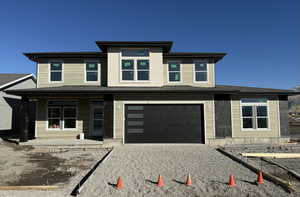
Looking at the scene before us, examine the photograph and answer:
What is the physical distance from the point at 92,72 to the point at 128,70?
3.15 metres

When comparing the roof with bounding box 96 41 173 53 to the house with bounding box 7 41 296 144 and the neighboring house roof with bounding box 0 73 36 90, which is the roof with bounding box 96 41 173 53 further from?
the neighboring house roof with bounding box 0 73 36 90

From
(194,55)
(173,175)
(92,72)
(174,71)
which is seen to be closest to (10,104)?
(92,72)

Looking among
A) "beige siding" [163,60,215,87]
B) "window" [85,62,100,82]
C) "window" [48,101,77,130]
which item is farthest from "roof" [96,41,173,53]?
"window" [48,101,77,130]

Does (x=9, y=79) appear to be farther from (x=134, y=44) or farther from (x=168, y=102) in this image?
(x=168, y=102)

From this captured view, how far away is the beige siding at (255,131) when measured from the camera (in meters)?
12.0

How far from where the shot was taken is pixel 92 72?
13742 millimetres

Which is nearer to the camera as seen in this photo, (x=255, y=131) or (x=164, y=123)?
(x=164, y=123)

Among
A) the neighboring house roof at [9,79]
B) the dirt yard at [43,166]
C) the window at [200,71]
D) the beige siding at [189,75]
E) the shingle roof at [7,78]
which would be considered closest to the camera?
the dirt yard at [43,166]

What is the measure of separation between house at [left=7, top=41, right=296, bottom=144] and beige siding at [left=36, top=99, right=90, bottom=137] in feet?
0.21

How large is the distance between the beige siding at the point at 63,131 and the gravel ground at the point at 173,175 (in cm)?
507

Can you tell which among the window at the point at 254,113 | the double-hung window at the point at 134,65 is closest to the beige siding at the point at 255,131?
the window at the point at 254,113

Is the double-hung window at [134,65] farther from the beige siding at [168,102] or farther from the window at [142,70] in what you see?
the beige siding at [168,102]

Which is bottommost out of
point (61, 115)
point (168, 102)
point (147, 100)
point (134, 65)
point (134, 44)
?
point (61, 115)

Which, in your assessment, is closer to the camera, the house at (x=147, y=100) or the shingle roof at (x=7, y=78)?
the house at (x=147, y=100)
